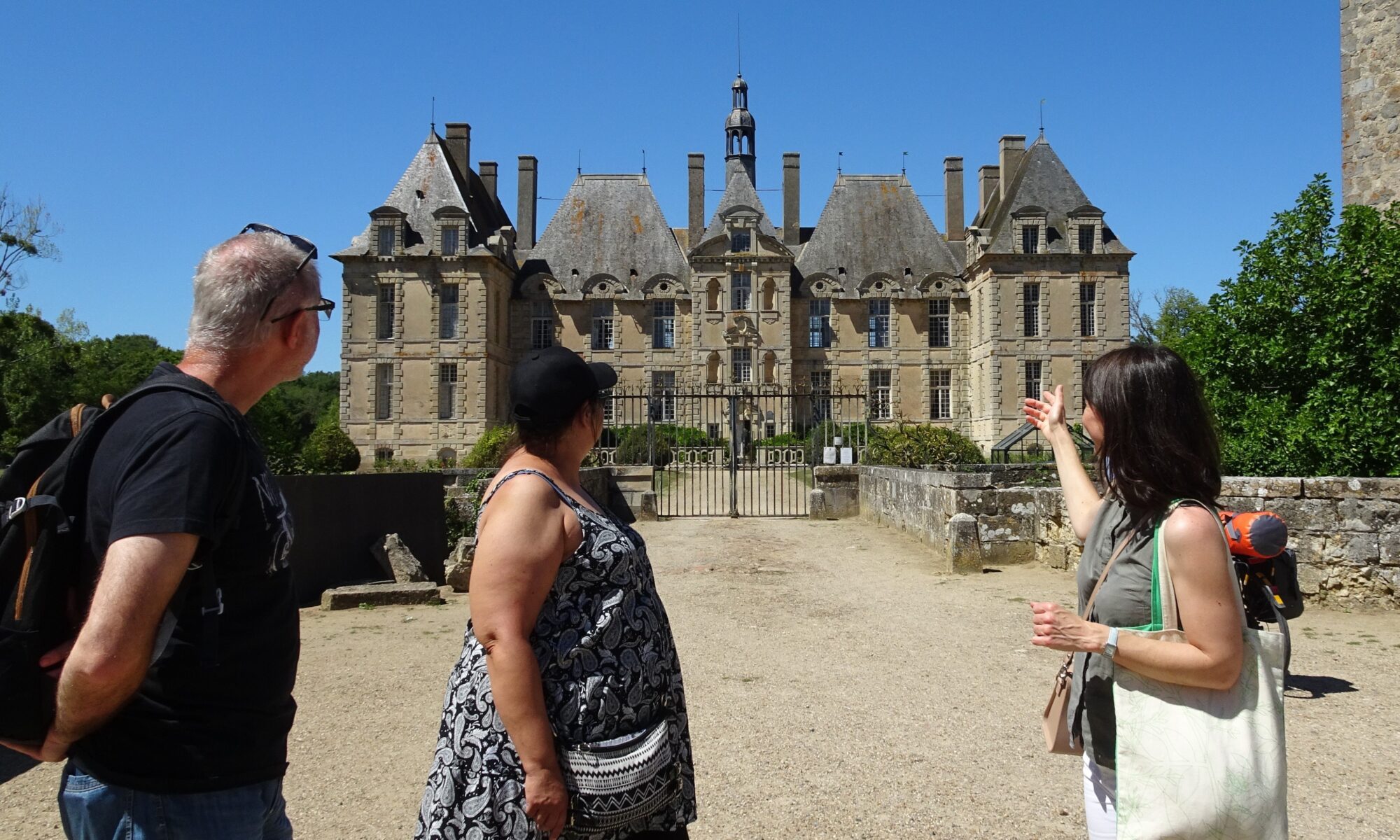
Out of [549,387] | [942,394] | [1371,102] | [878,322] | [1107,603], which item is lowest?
[1107,603]

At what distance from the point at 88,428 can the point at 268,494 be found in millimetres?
295

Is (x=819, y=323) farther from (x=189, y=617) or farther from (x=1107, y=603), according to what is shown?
(x=189, y=617)

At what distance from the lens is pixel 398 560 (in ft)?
28.4

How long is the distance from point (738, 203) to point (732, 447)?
20.9 meters

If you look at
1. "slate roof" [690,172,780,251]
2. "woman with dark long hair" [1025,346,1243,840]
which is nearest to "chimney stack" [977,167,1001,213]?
"slate roof" [690,172,780,251]

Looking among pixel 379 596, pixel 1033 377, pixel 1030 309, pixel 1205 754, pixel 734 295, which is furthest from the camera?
pixel 734 295

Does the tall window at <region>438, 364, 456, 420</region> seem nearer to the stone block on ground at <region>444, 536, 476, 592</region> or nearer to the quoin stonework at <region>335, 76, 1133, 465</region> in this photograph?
the quoin stonework at <region>335, 76, 1133, 465</region>

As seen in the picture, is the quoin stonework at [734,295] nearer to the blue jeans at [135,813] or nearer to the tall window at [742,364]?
the tall window at [742,364]

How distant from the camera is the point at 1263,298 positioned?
9531mm

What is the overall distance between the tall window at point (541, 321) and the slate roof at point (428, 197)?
322 centimetres

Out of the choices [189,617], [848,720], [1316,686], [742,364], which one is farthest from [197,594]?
[742,364]

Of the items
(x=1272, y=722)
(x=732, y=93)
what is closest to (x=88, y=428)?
(x=1272, y=722)

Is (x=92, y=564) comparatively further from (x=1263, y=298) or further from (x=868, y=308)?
(x=868, y=308)

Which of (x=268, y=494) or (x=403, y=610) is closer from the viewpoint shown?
(x=268, y=494)
